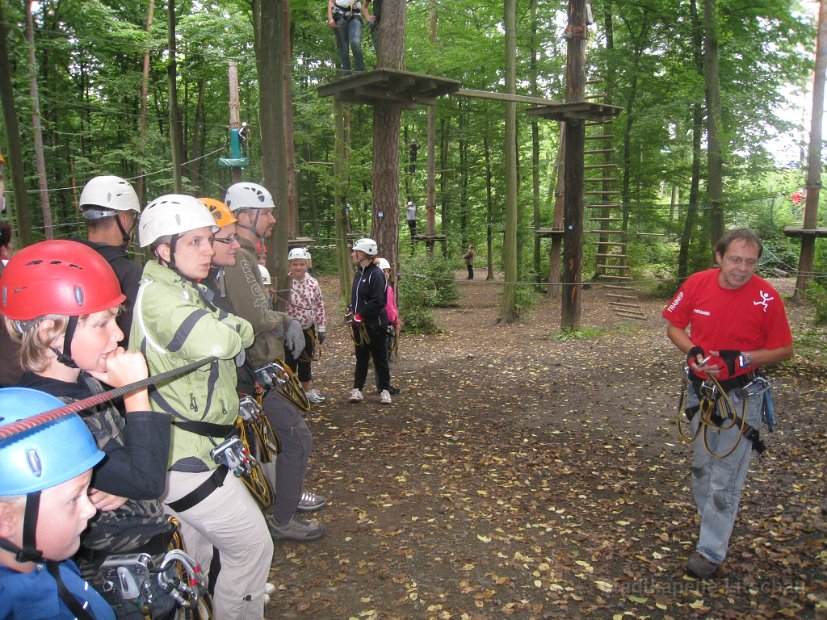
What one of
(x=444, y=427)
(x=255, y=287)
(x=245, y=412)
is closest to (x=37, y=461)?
(x=245, y=412)

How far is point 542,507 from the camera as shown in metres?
4.54

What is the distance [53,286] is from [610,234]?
22.2 m

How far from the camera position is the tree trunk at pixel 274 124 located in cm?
559

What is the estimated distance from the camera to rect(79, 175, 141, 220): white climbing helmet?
3365mm

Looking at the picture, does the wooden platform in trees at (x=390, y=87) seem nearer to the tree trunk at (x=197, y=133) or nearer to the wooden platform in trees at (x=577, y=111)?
the wooden platform in trees at (x=577, y=111)

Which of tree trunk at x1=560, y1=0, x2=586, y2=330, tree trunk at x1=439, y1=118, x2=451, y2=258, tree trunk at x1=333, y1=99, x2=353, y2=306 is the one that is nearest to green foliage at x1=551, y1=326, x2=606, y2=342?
tree trunk at x1=560, y1=0, x2=586, y2=330

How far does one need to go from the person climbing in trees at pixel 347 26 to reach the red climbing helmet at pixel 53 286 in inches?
284

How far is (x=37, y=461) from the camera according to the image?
1334mm

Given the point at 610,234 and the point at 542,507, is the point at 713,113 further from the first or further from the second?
the point at 542,507

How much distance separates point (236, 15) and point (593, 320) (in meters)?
18.3

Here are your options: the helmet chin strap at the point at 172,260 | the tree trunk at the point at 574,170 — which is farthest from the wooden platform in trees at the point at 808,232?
the helmet chin strap at the point at 172,260

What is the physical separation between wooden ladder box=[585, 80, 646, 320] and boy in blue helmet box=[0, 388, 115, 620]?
1389 cm

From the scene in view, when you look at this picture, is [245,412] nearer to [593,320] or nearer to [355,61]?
[355,61]

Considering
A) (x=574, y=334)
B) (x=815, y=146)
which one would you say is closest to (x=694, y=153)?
(x=815, y=146)
